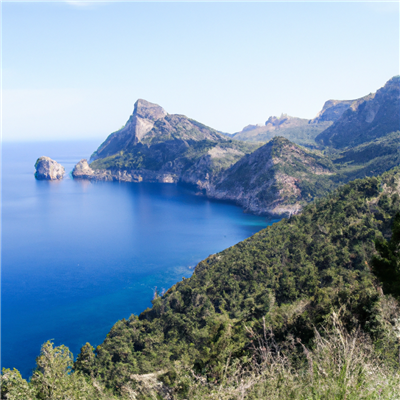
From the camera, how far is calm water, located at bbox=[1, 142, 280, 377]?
→ 48406mm

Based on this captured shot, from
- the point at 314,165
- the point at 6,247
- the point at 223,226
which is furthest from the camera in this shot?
the point at 314,165

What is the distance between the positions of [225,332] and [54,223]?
3759 inches

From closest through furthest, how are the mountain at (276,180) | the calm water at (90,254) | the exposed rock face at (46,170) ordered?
1. the calm water at (90,254)
2. the mountain at (276,180)
3. the exposed rock face at (46,170)

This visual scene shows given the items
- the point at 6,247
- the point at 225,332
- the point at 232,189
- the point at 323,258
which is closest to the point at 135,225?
the point at 6,247

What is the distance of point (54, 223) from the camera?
336ft

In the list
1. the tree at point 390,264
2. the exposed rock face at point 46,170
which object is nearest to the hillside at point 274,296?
the tree at point 390,264

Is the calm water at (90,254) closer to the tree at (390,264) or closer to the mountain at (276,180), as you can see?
the mountain at (276,180)

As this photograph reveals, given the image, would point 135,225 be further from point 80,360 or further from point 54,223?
point 80,360

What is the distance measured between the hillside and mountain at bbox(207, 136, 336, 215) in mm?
59718

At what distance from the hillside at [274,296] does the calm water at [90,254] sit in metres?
11.3

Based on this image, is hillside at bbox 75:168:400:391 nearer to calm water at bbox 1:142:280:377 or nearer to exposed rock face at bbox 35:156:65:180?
calm water at bbox 1:142:280:377

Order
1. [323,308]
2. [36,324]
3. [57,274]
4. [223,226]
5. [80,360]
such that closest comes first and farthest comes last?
[323,308], [80,360], [36,324], [57,274], [223,226]

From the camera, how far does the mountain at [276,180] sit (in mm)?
121062

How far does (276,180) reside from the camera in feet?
429
